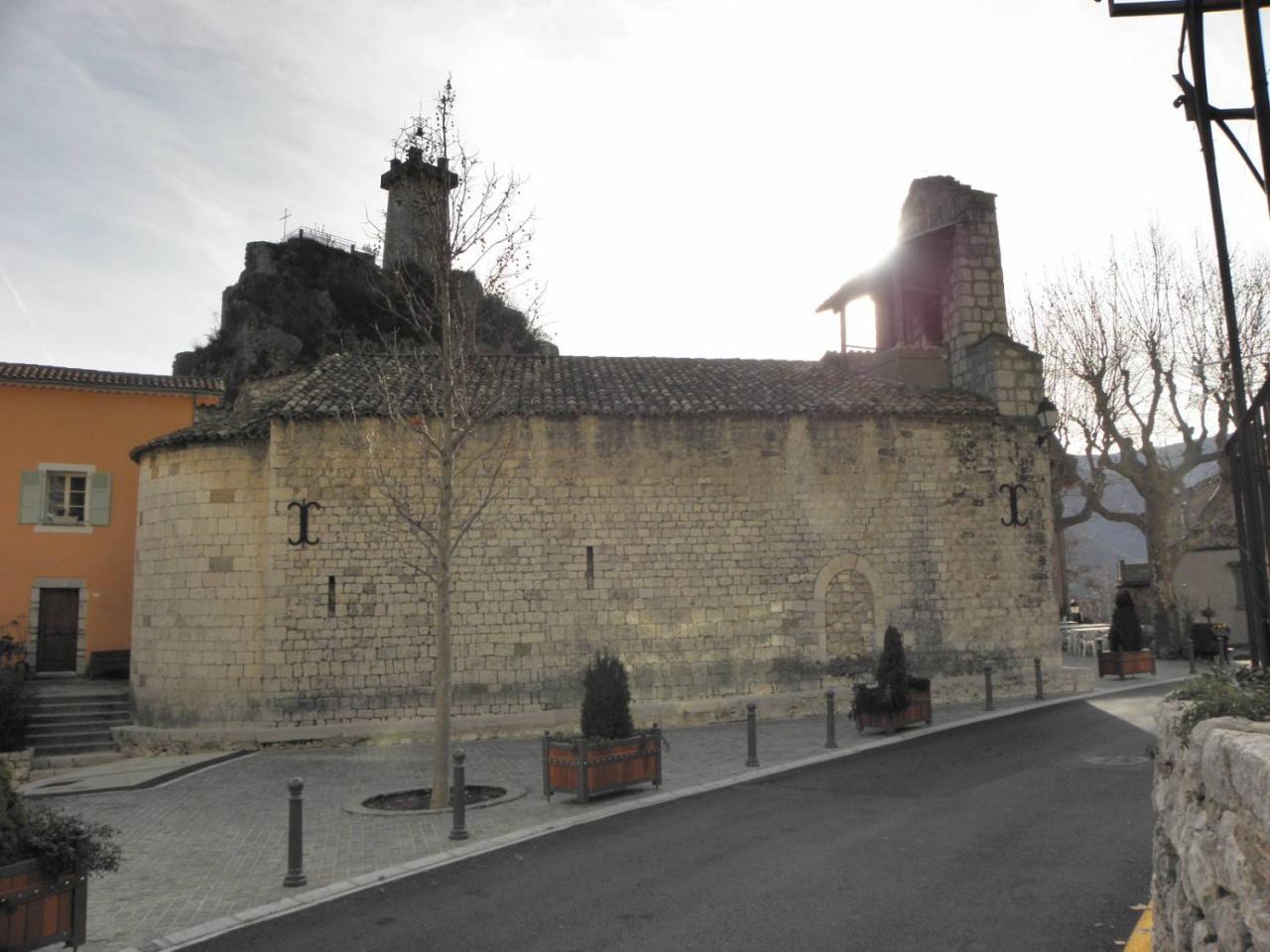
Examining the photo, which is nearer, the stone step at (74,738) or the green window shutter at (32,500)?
the stone step at (74,738)

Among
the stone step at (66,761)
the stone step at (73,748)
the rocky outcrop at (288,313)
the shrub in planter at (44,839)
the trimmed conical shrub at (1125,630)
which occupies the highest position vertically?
the rocky outcrop at (288,313)

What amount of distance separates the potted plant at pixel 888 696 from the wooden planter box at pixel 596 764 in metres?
4.81

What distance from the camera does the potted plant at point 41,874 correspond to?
579 centimetres

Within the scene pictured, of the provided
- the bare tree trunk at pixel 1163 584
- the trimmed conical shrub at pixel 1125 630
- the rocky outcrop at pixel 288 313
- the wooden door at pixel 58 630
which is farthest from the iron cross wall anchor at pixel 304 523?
the rocky outcrop at pixel 288 313

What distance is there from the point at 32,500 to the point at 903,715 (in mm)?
19337

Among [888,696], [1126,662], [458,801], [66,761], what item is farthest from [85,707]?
[1126,662]

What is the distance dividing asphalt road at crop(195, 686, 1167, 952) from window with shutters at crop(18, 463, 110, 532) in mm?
17060

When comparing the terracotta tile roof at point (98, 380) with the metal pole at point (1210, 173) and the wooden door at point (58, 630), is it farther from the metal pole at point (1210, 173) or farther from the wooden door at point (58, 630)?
the metal pole at point (1210, 173)

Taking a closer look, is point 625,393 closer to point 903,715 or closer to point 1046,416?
point 903,715

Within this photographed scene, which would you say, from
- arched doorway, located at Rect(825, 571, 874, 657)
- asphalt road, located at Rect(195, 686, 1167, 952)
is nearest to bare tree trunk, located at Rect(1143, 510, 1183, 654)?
arched doorway, located at Rect(825, 571, 874, 657)

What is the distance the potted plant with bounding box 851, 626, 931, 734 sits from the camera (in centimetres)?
1441

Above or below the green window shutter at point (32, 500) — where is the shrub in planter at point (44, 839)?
below

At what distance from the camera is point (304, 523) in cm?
1597

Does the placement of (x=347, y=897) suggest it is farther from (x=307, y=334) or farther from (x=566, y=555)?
(x=307, y=334)
